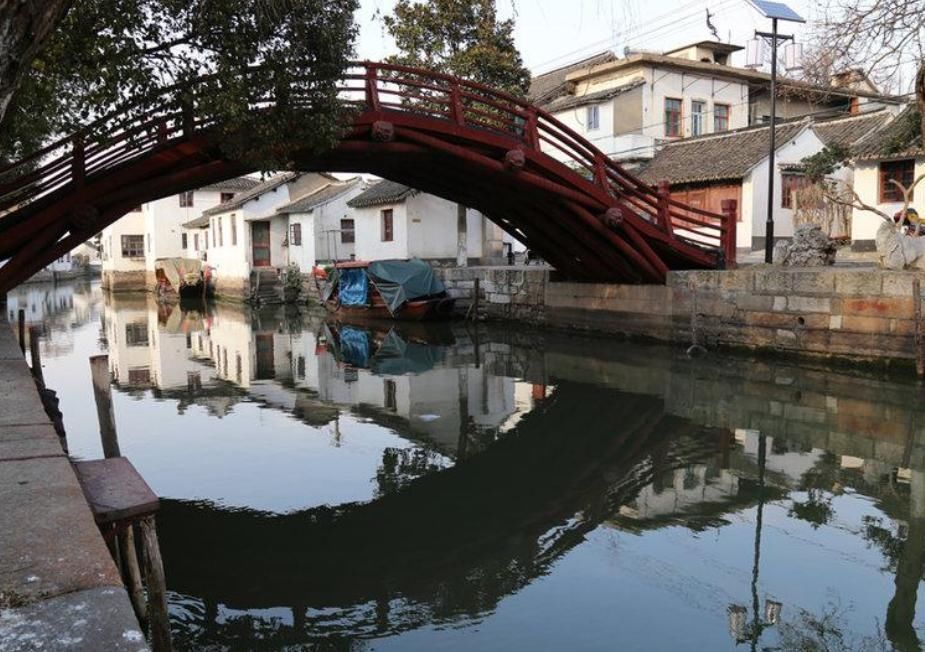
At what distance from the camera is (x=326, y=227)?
100.0ft

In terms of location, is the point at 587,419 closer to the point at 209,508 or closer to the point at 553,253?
the point at 209,508

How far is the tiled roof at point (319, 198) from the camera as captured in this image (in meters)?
30.5

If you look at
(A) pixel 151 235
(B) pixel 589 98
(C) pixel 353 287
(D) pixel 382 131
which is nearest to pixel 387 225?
(C) pixel 353 287

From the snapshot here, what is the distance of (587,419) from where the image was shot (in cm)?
1022

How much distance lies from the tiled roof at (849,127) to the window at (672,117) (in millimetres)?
6108

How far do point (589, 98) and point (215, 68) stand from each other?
22.7 m

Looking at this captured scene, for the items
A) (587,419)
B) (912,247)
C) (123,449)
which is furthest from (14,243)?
(912,247)

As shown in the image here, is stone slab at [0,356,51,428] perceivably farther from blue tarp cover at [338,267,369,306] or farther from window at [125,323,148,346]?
blue tarp cover at [338,267,369,306]

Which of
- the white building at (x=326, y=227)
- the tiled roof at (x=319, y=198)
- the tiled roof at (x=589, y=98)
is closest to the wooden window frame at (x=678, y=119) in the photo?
the tiled roof at (x=589, y=98)

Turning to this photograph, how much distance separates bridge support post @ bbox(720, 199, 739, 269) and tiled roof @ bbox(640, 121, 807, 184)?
323 inches

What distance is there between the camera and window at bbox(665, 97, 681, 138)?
96.0 ft

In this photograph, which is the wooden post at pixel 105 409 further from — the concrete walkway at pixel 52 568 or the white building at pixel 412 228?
the white building at pixel 412 228

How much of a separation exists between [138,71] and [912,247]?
10.4m

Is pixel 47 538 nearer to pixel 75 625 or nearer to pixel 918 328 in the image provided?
pixel 75 625
